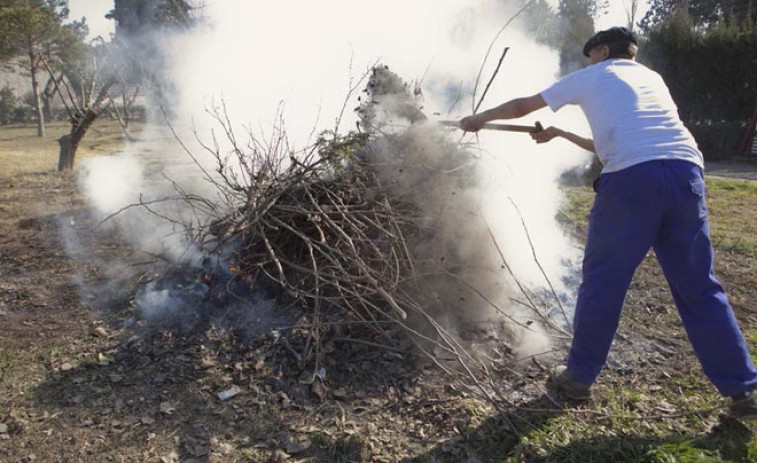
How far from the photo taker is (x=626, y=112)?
9.00 ft

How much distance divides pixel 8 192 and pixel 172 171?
238 centimetres

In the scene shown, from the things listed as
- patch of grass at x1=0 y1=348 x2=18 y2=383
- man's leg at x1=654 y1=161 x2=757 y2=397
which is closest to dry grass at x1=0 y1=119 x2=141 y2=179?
patch of grass at x1=0 y1=348 x2=18 y2=383

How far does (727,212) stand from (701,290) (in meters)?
6.40

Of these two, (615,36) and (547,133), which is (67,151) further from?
(615,36)

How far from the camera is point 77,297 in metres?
4.16

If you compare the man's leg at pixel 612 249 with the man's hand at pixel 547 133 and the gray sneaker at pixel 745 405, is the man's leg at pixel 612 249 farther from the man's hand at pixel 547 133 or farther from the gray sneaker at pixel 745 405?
the man's hand at pixel 547 133

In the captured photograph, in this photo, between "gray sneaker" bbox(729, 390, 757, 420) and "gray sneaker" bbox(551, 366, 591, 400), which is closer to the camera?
"gray sneaker" bbox(729, 390, 757, 420)

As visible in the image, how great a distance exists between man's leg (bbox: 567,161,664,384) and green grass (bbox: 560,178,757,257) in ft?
7.06

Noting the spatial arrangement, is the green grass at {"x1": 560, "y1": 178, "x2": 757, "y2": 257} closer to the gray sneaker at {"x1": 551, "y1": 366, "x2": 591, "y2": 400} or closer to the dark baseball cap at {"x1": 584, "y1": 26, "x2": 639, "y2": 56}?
the dark baseball cap at {"x1": 584, "y1": 26, "x2": 639, "y2": 56}

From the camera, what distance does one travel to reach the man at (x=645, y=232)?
102 inches

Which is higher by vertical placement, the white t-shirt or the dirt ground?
the white t-shirt

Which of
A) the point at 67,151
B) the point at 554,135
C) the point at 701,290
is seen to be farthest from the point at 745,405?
the point at 67,151

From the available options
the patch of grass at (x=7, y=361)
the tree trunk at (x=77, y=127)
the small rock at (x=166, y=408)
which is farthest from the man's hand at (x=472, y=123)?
the tree trunk at (x=77, y=127)

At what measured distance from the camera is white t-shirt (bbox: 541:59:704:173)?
2656 millimetres
